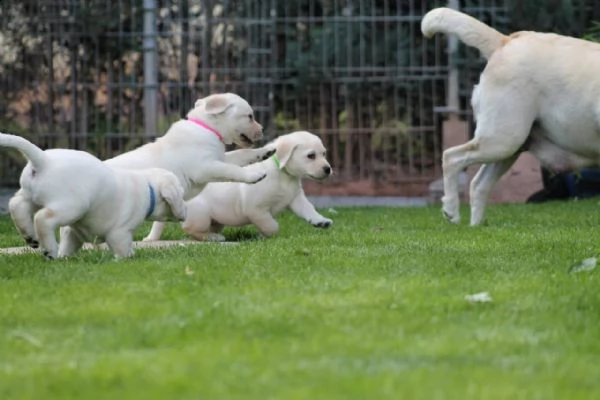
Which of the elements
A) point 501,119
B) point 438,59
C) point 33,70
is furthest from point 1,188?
point 501,119

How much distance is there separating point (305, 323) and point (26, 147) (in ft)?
7.45

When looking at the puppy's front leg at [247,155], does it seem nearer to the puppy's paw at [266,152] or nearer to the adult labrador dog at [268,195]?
the puppy's paw at [266,152]

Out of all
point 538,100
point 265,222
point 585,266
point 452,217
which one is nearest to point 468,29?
point 538,100

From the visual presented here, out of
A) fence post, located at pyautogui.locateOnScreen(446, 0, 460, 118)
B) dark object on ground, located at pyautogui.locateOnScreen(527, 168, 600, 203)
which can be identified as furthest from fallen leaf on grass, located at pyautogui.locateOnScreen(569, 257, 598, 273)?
fence post, located at pyautogui.locateOnScreen(446, 0, 460, 118)

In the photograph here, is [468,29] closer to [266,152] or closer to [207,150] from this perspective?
[266,152]

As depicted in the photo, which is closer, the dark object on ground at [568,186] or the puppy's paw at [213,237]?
the puppy's paw at [213,237]

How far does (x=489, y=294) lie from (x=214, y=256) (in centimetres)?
200

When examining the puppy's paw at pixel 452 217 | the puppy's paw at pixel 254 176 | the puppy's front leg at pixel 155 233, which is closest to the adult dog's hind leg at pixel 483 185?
the puppy's paw at pixel 452 217

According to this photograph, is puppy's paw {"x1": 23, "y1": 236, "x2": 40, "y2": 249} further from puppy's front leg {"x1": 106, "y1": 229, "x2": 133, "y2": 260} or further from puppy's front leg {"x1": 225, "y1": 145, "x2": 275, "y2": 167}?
puppy's front leg {"x1": 225, "y1": 145, "x2": 275, "y2": 167}

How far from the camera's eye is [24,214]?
252 inches

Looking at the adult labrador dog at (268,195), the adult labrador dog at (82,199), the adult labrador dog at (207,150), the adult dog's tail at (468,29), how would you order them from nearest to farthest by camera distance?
the adult labrador dog at (82,199) < the adult labrador dog at (207,150) < the adult labrador dog at (268,195) < the adult dog's tail at (468,29)

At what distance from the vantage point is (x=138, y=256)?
668 cm

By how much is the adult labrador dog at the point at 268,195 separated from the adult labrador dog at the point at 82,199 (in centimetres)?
135

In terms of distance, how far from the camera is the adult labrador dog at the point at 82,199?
20.2ft
